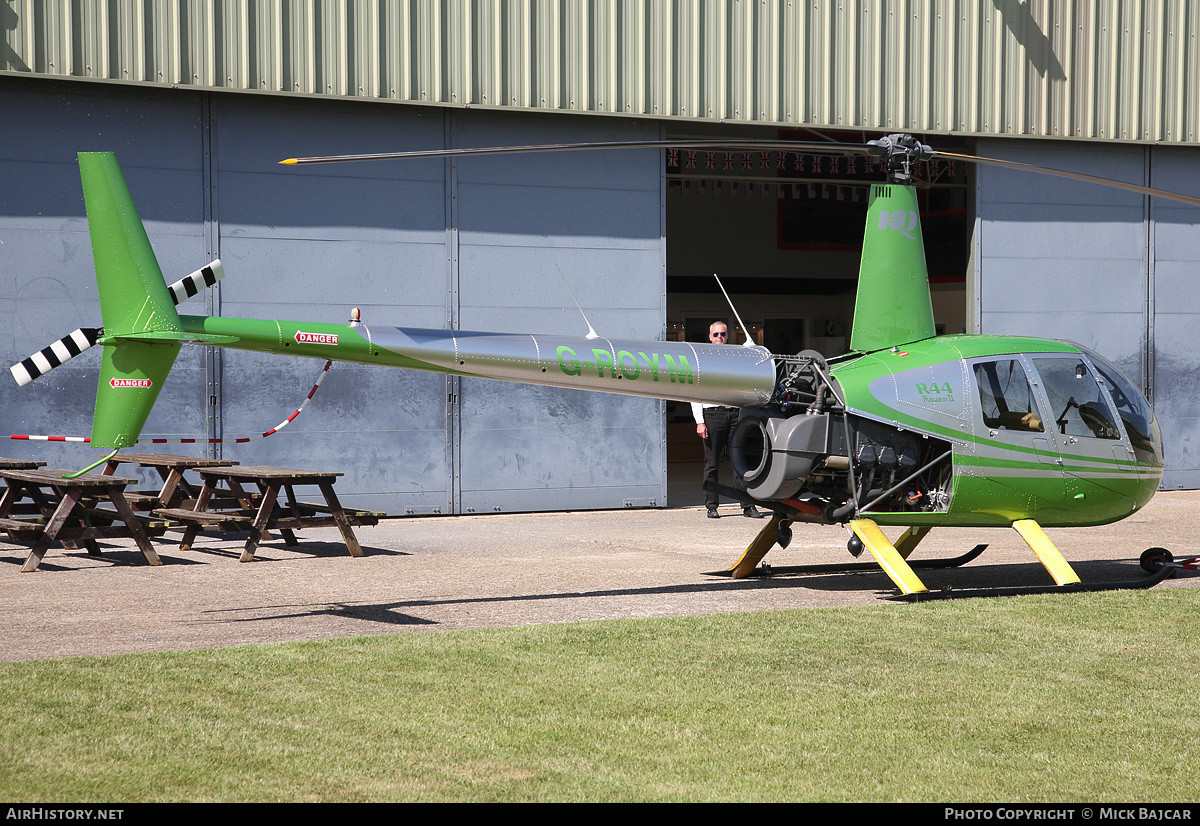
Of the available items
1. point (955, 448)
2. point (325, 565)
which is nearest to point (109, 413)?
point (325, 565)

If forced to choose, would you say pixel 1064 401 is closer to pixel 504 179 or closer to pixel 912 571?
pixel 912 571

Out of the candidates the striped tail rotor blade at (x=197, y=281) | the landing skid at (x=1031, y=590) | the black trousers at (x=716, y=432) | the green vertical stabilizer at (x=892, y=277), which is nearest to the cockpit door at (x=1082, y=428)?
the landing skid at (x=1031, y=590)

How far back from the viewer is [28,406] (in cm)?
1320

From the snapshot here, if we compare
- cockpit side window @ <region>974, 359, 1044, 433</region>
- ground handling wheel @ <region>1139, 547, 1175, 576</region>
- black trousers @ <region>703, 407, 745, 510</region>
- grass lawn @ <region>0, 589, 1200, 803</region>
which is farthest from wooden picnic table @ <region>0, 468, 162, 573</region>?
ground handling wheel @ <region>1139, 547, 1175, 576</region>

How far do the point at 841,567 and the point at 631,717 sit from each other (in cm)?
504

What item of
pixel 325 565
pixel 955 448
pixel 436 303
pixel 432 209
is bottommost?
pixel 325 565

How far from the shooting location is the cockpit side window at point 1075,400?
9117 mm

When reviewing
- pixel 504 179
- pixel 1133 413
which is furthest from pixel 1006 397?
pixel 504 179

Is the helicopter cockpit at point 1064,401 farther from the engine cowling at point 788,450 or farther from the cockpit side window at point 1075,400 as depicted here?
the engine cowling at point 788,450

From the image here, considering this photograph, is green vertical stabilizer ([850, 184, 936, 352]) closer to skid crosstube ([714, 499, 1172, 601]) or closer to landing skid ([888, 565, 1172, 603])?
skid crosstube ([714, 499, 1172, 601])

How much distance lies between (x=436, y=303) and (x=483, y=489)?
234cm

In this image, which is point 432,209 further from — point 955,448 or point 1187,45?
point 1187,45

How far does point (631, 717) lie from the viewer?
212 inches

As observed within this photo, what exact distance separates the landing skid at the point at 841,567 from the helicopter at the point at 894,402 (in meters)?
0.35
